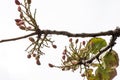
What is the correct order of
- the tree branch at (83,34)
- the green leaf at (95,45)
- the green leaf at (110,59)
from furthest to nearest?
1. the green leaf at (95,45)
2. the green leaf at (110,59)
3. the tree branch at (83,34)

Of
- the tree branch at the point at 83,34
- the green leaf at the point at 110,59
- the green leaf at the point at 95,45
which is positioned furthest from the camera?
the green leaf at the point at 95,45

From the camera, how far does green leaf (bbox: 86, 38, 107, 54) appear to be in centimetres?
585

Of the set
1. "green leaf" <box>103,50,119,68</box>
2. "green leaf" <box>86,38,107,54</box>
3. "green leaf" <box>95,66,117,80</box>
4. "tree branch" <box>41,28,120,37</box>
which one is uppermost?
"tree branch" <box>41,28,120,37</box>

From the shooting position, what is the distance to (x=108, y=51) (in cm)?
568

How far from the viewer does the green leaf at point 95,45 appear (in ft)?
19.2

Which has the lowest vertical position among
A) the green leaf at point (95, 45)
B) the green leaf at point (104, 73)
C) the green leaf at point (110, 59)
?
the green leaf at point (104, 73)

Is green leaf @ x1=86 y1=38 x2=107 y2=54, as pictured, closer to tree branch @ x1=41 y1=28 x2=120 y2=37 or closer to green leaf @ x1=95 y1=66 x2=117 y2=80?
green leaf @ x1=95 y1=66 x2=117 y2=80

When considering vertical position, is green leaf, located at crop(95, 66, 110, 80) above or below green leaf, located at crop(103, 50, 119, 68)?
below

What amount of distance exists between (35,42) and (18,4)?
614 mm

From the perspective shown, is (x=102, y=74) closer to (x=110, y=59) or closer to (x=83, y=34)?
(x=110, y=59)

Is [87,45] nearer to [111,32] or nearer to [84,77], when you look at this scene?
[84,77]

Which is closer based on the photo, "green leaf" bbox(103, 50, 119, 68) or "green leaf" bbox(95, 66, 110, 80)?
"green leaf" bbox(103, 50, 119, 68)

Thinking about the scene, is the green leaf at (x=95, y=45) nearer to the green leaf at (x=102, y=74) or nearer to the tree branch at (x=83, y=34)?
the green leaf at (x=102, y=74)

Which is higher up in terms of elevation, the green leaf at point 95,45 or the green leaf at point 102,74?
the green leaf at point 95,45
